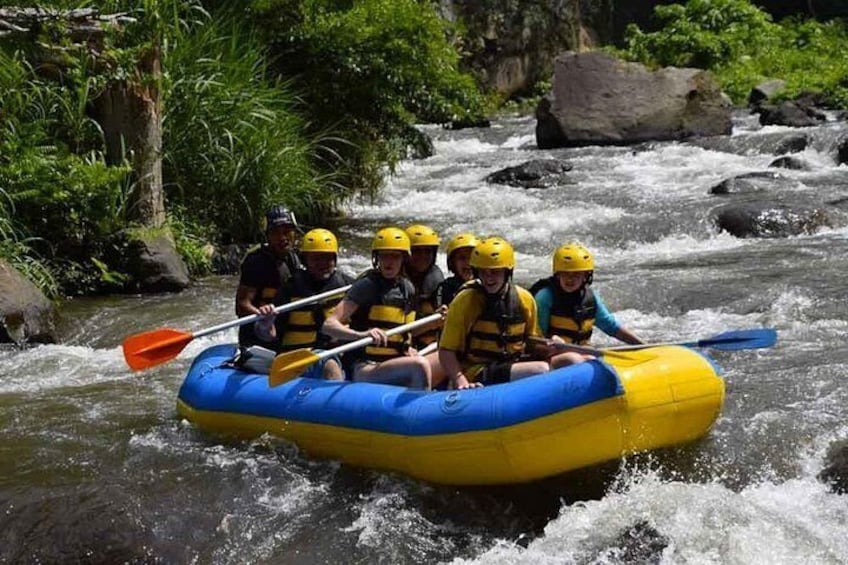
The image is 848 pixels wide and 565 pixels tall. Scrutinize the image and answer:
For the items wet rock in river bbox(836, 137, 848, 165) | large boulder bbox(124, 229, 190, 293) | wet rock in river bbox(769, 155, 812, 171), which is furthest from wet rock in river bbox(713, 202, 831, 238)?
large boulder bbox(124, 229, 190, 293)

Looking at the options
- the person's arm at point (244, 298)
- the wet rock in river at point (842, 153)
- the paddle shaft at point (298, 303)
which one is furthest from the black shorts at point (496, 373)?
the wet rock in river at point (842, 153)

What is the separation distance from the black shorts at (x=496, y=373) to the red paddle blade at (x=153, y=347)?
5.51ft

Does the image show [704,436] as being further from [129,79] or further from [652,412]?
[129,79]

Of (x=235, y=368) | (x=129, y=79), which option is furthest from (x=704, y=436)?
(x=129, y=79)

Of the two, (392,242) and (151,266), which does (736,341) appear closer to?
(392,242)

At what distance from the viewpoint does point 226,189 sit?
32.8ft

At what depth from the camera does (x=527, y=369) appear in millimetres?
4973

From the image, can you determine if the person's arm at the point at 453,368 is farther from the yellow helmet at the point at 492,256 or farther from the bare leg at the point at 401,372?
the yellow helmet at the point at 492,256

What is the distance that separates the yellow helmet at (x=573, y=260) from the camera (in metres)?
5.23

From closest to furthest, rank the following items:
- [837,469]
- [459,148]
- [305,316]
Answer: [837,469] → [305,316] → [459,148]

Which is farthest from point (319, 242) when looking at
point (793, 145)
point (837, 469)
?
point (793, 145)

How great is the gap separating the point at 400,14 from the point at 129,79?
3.13 meters

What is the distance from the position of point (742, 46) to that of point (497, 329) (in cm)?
1935

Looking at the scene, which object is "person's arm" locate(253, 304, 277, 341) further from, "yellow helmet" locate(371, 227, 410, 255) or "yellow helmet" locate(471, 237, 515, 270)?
"yellow helmet" locate(471, 237, 515, 270)
